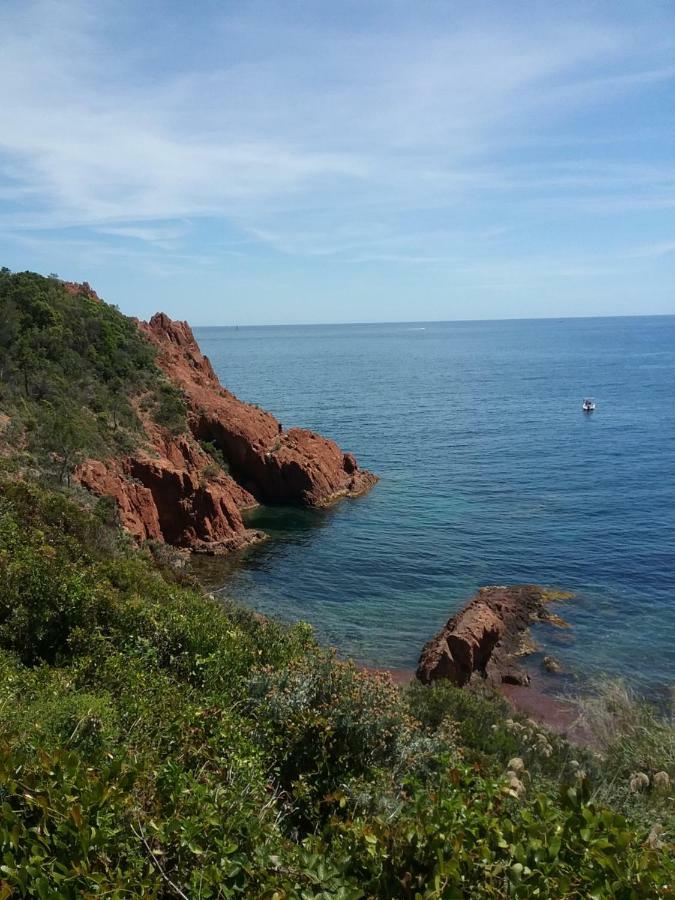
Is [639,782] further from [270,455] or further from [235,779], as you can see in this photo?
[270,455]

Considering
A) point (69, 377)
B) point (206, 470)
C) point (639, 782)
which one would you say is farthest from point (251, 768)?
Answer: point (69, 377)

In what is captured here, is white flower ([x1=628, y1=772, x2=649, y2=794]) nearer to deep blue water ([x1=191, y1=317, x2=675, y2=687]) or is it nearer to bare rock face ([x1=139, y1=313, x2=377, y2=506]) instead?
deep blue water ([x1=191, y1=317, x2=675, y2=687])

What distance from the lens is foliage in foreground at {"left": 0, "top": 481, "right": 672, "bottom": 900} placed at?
17.0 feet

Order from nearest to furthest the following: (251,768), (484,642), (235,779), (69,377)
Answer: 1. (235,779)
2. (251,768)
3. (484,642)
4. (69,377)

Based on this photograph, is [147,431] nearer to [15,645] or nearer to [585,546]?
[585,546]

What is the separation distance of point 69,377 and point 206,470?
10.3m

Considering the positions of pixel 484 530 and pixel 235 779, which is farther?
pixel 484 530

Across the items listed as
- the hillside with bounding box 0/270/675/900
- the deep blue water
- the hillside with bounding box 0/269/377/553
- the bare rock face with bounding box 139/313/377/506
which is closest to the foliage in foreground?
the hillside with bounding box 0/270/675/900

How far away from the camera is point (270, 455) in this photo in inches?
1933

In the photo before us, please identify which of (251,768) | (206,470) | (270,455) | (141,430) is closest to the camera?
(251,768)

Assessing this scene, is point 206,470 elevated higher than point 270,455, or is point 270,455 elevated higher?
point 270,455

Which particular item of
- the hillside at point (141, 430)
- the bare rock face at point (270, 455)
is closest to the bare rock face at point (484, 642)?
the hillside at point (141, 430)

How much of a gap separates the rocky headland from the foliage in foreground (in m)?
21.1

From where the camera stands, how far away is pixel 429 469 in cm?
5550
